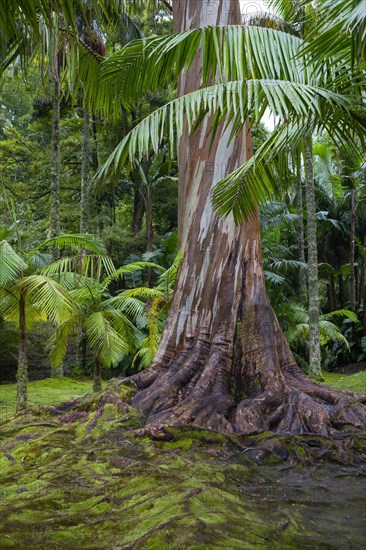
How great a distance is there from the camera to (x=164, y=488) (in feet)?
10.9

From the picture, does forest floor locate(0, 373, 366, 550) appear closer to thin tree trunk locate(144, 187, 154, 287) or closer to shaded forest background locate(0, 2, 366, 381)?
shaded forest background locate(0, 2, 366, 381)

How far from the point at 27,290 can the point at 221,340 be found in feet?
10.9

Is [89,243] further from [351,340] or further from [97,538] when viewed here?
[351,340]

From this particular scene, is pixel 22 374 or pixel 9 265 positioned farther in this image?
pixel 22 374

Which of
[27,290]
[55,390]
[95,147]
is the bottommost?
[55,390]

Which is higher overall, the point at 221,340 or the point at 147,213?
the point at 147,213

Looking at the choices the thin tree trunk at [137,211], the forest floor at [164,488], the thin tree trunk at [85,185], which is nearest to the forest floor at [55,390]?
the forest floor at [164,488]

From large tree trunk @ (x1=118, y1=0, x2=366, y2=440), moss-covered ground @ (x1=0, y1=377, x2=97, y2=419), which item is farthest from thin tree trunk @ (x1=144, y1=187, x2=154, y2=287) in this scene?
large tree trunk @ (x1=118, y1=0, x2=366, y2=440)

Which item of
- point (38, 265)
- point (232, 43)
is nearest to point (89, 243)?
point (38, 265)

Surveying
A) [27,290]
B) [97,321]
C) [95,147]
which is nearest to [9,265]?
[27,290]

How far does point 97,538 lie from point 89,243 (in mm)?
5476

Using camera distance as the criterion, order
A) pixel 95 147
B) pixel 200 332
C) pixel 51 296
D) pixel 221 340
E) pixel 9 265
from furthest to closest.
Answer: pixel 95 147
pixel 9 265
pixel 51 296
pixel 200 332
pixel 221 340

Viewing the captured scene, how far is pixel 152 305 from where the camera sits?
28.6 ft

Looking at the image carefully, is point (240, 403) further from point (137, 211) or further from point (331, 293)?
point (331, 293)
